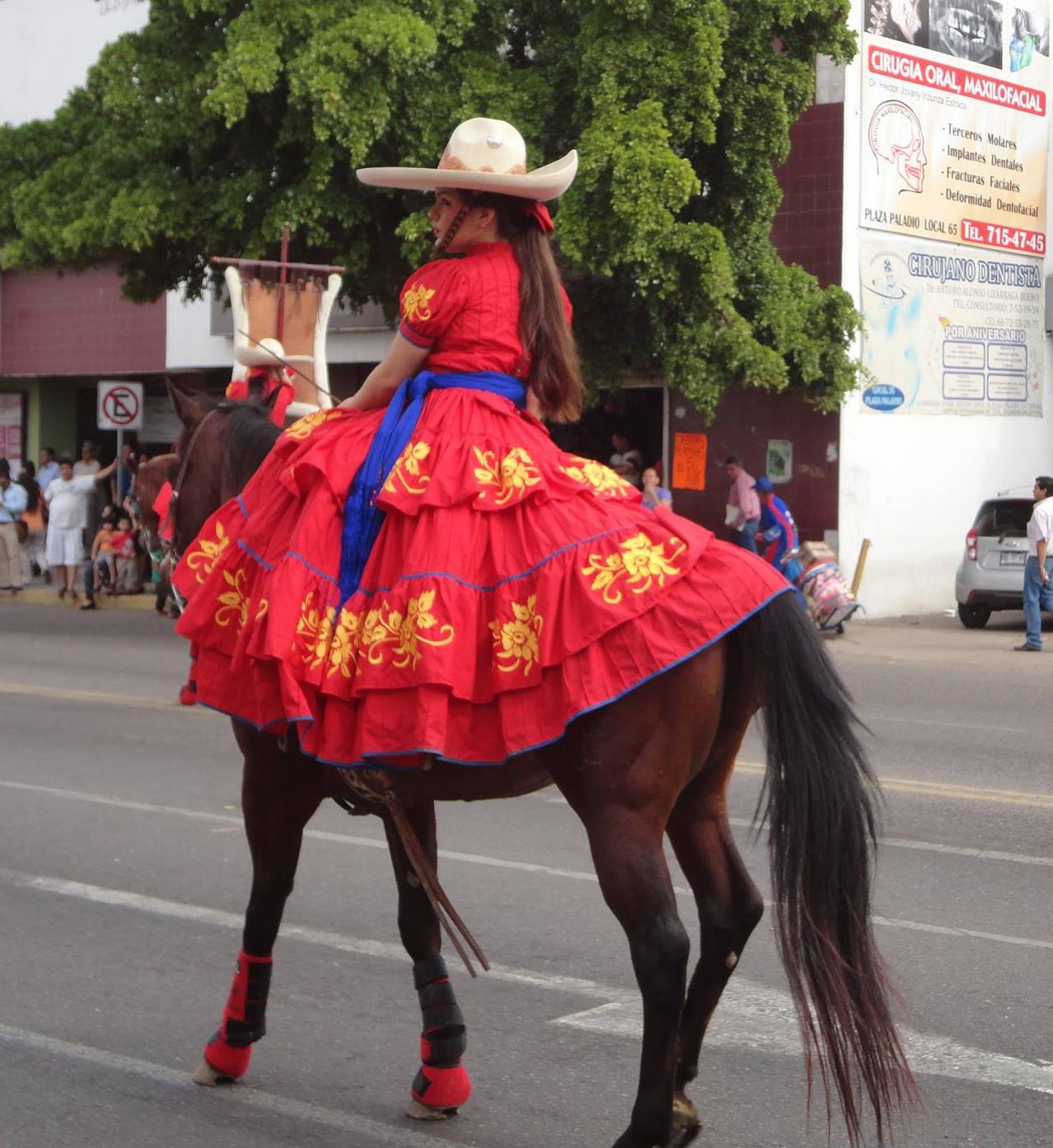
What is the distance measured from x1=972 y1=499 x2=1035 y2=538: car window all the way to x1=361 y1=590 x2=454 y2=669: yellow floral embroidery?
1697 centimetres

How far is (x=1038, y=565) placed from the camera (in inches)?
706

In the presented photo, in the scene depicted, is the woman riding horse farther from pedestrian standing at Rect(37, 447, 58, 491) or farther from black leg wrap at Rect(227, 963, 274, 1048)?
pedestrian standing at Rect(37, 447, 58, 491)

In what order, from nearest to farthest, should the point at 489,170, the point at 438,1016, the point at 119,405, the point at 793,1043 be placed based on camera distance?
1. the point at 489,170
2. the point at 438,1016
3. the point at 793,1043
4. the point at 119,405

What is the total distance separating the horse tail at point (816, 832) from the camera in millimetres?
3902

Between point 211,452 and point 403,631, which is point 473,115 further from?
point 403,631

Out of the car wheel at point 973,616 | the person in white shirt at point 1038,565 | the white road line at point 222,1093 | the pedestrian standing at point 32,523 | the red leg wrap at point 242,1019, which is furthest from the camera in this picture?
the pedestrian standing at point 32,523

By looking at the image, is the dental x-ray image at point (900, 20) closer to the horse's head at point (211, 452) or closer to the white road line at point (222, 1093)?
the horse's head at point (211, 452)

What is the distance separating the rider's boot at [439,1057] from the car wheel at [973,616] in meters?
17.2

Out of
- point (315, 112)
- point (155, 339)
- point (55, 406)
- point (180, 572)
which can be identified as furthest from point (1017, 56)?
point (180, 572)

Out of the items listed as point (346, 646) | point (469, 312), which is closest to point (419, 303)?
point (469, 312)

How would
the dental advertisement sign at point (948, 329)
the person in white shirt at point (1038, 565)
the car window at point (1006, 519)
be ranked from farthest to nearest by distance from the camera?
1. the dental advertisement sign at point (948, 329)
2. the car window at point (1006, 519)
3. the person in white shirt at point (1038, 565)

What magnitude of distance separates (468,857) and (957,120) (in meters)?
17.7

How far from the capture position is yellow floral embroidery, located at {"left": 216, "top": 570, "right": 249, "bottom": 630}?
4430mm

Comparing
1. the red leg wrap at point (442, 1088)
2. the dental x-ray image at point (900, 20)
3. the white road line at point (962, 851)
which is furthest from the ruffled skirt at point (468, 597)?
the dental x-ray image at point (900, 20)
